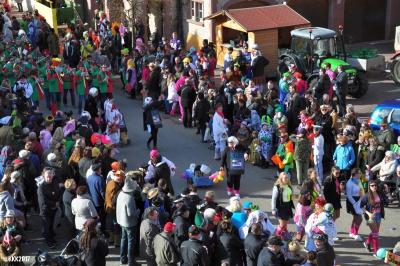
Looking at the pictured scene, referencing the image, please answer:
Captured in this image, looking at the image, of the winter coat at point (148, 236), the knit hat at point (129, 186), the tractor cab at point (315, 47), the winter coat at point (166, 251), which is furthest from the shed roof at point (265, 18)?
the winter coat at point (166, 251)

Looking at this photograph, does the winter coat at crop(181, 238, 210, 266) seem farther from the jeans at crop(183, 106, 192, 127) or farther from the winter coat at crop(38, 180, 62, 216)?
the jeans at crop(183, 106, 192, 127)

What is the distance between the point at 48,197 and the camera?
44.4 feet

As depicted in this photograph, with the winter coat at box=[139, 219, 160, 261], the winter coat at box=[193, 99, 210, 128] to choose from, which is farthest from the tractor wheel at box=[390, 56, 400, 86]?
the winter coat at box=[139, 219, 160, 261]

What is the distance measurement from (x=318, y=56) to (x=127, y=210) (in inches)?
489

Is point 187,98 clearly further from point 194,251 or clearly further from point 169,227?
point 194,251

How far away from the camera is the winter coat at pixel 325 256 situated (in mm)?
11258

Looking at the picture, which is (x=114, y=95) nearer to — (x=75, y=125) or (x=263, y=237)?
(x=75, y=125)

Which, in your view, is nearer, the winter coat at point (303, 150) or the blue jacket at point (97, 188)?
the blue jacket at point (97, 188)

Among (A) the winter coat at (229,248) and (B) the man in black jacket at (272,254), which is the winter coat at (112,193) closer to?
(A) the winter coat at (229,248)

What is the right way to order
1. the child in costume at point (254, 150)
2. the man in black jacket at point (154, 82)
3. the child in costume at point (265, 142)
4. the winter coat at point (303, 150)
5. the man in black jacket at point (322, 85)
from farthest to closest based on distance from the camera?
1. the man in black jacket at point (154, 82)
2. the man in black jacket at point (322, 85)
3. the child in costume at point (254, 150)
4. the child in costume at point (265, 142)
5. the winter coat at point (303, 150)

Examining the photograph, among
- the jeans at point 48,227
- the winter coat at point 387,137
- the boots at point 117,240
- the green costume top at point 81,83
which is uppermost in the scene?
the green costume top at point 81,83

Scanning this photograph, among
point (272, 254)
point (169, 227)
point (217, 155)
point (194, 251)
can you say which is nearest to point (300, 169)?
point (217, 155)

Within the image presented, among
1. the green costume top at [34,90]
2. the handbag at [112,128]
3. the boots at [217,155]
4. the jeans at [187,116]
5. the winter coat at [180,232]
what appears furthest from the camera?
the green costume top at [34,90]

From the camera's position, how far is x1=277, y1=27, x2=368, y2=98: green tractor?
912 inches
